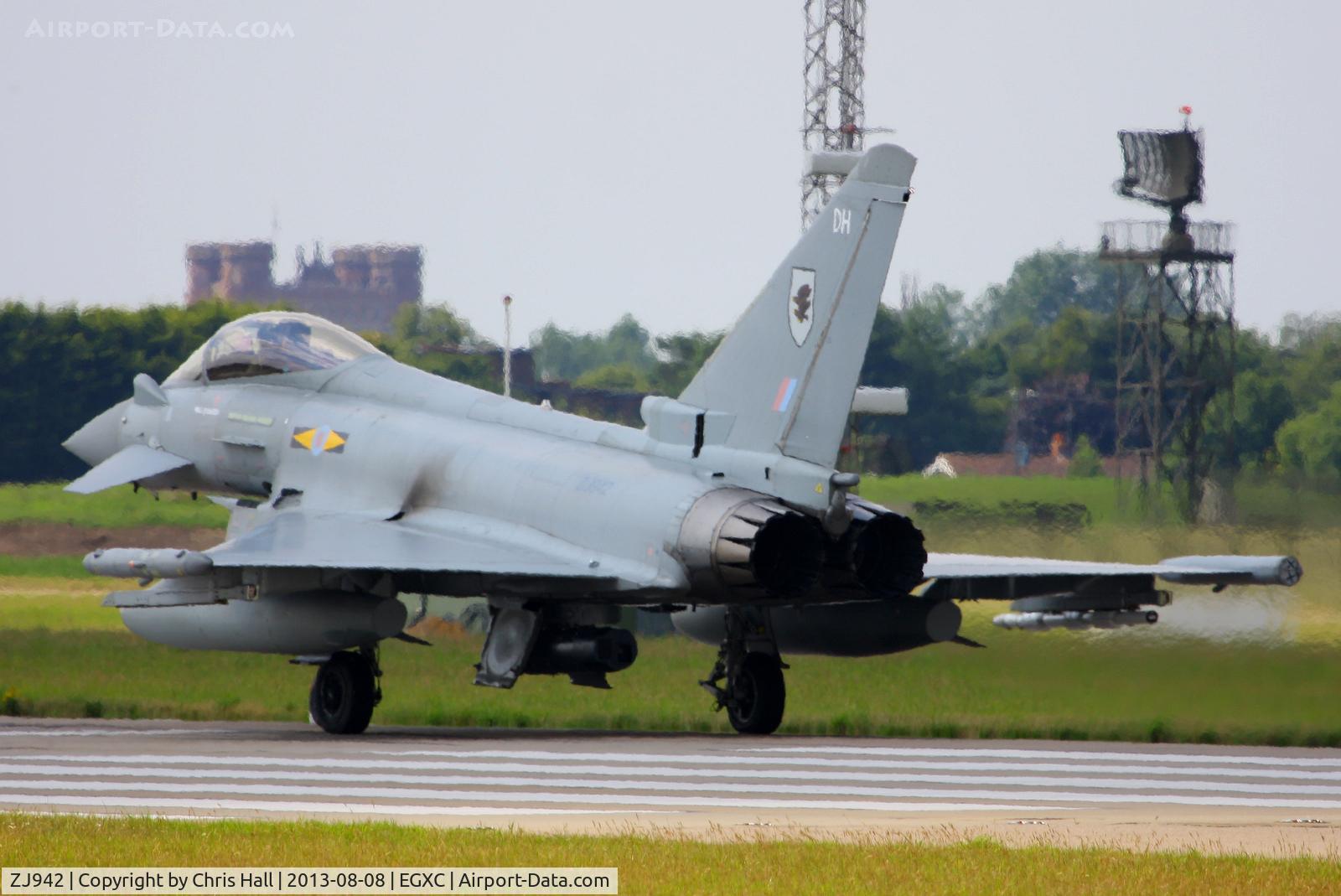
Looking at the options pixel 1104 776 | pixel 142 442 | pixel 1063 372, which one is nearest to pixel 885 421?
pixel 1063 372

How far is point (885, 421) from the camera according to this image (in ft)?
168

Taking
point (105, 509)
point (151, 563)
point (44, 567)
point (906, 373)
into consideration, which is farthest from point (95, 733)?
point (906, 373)

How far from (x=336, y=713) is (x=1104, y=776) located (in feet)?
23.9

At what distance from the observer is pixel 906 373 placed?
50812mm

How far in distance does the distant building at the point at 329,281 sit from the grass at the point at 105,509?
38.9 feet

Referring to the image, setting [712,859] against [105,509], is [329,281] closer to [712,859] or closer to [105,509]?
[105,509]

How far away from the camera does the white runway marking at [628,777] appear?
13.0m

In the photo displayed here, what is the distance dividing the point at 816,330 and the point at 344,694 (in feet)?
17.6

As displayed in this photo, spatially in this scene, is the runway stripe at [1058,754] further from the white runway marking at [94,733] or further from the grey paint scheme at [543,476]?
the white runway marking at [94,733]

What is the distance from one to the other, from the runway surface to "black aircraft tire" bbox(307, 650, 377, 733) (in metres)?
0.30

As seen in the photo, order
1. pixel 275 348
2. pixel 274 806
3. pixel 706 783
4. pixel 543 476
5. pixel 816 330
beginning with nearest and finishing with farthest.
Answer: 1. pixel 274 806
2. pixel 706 783
3. pixel 816 330
4. pixel 543 476
5. pixel 275 348

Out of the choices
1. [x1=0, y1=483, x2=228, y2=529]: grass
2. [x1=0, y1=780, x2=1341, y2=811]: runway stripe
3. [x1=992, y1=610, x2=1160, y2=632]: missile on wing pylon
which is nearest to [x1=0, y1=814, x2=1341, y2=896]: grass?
[x1=0, y1=780, x2=1341, y2=811]: runway stripe

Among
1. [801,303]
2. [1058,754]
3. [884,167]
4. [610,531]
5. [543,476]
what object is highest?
[884,167]

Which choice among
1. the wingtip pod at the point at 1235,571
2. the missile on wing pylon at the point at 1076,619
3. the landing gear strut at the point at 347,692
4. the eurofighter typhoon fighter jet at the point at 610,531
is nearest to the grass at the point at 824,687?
the missile on wing pylon at the point at 1076,619
